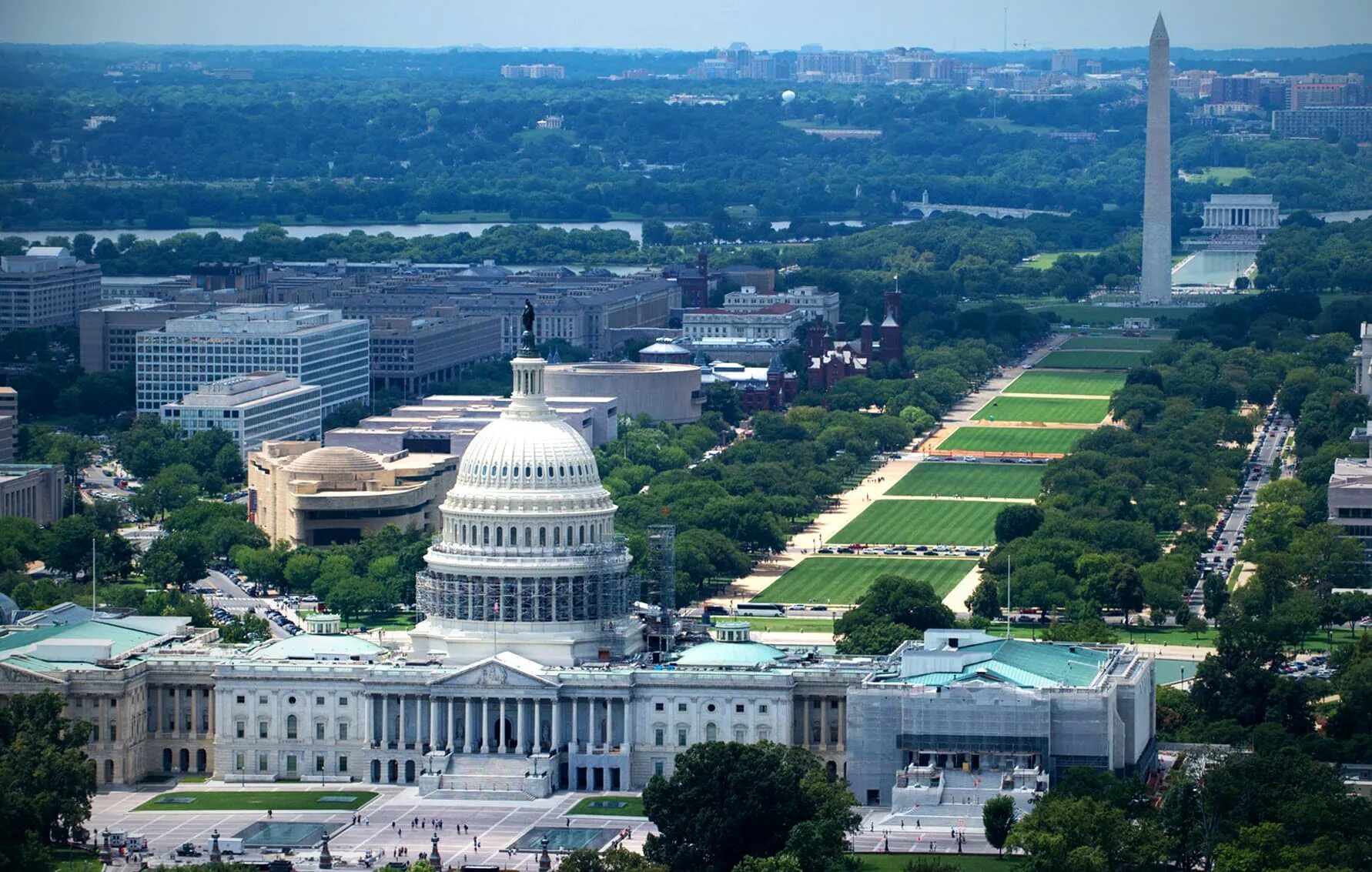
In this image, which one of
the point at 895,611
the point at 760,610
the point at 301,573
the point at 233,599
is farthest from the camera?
the point at 301,573

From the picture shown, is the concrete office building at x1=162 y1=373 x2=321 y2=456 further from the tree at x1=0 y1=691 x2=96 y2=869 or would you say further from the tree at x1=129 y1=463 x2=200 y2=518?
the tree at x1=0 y1=691 x2=96 y2=869

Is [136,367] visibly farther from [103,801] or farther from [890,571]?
[103,801]

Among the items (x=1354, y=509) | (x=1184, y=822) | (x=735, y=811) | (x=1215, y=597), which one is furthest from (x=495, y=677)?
(x=1354, y=509)

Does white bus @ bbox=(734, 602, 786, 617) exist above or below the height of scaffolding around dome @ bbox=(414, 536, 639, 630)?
below

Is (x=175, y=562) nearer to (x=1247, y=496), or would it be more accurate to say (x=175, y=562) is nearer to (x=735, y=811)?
(x=735, y=811)

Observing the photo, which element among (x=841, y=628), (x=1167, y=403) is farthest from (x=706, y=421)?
(x=841, y=628)

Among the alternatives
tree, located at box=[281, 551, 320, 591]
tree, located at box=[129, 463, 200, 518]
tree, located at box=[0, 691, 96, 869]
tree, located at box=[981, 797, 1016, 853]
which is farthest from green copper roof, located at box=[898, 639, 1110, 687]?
tree, located at box=[129, 463, 200, 518]
